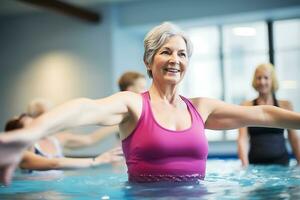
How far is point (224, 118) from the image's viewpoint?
246cm

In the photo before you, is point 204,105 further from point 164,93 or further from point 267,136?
point 267,136

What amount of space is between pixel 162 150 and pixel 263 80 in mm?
2165

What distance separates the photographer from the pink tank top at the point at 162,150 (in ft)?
7.04

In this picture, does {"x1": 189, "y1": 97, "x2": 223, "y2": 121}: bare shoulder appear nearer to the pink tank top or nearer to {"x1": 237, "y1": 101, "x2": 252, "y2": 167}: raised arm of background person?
the pink tank top

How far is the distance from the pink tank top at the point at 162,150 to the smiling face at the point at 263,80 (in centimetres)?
192

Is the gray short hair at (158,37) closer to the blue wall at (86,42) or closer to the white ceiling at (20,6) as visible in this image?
the blue wall at (86,42)

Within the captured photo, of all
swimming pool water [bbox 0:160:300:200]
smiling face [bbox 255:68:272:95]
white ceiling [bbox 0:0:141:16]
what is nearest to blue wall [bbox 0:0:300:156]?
white ceiling [bbox 0:0:141:16]

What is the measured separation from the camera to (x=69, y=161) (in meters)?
2.99

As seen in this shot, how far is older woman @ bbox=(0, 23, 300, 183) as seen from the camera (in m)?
2.15

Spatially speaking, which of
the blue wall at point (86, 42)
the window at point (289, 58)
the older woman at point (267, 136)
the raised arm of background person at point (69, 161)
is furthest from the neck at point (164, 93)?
the window at point (289, 58)

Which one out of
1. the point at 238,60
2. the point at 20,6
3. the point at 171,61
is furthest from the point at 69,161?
the point at 238,60

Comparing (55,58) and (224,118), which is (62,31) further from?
(224,118)

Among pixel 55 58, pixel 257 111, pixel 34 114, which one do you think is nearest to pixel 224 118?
pixel 257 111

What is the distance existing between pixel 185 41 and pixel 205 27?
7.71 metres
